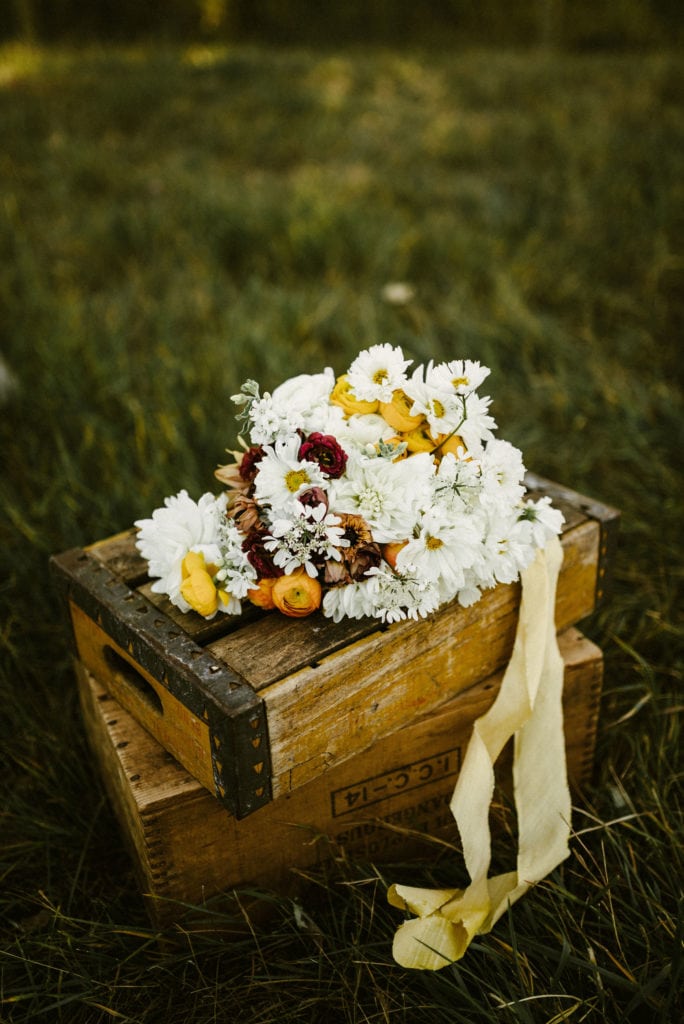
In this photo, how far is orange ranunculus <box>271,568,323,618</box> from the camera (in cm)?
127

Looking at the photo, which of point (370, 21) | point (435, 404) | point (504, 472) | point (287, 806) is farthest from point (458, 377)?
point (370, 21)

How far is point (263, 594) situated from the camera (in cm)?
131

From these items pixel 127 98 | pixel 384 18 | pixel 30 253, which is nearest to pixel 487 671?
pixel 30 253

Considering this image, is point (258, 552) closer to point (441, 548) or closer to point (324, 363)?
point (441, 548)

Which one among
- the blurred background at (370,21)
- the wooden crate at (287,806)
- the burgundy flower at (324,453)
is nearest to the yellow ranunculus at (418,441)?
→ the burgundy flower at (324,453)

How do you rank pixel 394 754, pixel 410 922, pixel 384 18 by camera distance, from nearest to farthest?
pixel 410 922 → pixel 394 754 → pixel 384 18

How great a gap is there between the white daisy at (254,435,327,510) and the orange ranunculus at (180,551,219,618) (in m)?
0.15

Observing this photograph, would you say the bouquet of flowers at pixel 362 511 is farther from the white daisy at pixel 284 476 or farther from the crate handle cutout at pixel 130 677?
the crate handle cutout at pixel 130 677

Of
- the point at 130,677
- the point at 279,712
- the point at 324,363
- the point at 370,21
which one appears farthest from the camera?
the point at 370,21

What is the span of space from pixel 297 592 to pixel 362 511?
0.55 feet

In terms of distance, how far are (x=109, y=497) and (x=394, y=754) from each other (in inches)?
48.5

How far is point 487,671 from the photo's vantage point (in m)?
1.54

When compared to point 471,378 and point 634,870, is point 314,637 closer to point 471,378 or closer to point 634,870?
point 471,378

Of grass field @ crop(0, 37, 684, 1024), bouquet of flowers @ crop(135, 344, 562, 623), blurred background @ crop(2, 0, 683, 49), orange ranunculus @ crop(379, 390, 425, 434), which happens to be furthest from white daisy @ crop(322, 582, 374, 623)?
blurred background @ crop(2, 0, 683, 49)
